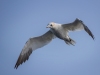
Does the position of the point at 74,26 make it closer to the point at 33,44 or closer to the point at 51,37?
the point at 51,37

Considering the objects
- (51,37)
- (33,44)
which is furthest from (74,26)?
(33,44)

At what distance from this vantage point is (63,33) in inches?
614

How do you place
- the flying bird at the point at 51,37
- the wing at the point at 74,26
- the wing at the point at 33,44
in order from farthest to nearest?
1. the wing at the point at 33,44
2. the wing at the point at 74,26
3. the flying bird at the point at 51,37

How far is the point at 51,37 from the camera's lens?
16.4 meters

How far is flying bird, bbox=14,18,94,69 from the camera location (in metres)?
15.4

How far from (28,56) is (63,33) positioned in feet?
7.25

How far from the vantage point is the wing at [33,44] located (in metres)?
16.2

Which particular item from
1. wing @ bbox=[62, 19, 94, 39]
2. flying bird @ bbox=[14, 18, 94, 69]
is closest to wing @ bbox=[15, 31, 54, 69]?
flying bird @ bbox=[14, 18, 94, 69]

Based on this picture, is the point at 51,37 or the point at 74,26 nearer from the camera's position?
the point at 74,26

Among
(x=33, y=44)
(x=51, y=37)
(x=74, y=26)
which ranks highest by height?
(x=33, y=44)

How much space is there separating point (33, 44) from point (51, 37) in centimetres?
102

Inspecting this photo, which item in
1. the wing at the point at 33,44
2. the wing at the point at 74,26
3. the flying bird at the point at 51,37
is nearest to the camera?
the flying bird at the point at 51,37

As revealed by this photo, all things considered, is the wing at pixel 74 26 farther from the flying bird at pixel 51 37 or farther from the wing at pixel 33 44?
the wing at pixel 33 44

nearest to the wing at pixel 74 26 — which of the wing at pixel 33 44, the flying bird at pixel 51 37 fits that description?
the flying bird at pixel 51 37
